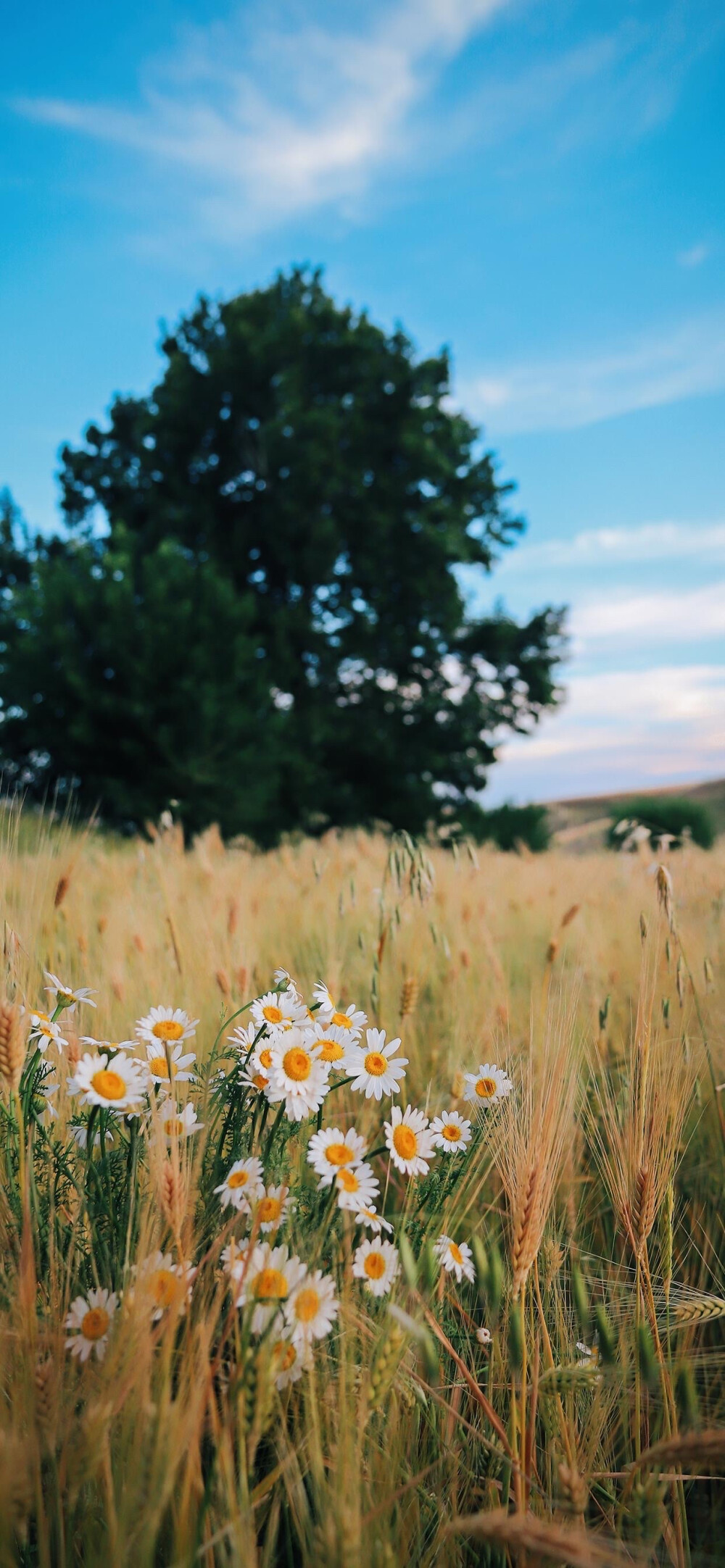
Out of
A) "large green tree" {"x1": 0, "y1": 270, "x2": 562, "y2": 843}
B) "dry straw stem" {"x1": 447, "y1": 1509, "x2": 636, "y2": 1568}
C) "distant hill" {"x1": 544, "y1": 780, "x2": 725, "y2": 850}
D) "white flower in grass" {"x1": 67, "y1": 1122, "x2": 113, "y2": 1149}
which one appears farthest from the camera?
"distant hill" {"x1": 544, "y1": 780, "x2": 725, "y2": 850}

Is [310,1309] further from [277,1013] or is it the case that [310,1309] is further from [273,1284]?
[277,1013]

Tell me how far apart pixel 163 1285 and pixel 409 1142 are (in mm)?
353

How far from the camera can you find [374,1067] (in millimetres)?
1145

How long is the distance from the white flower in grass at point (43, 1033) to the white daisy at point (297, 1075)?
1.26 ft

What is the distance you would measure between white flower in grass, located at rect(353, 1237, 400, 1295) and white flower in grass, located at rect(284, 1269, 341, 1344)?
6 cm

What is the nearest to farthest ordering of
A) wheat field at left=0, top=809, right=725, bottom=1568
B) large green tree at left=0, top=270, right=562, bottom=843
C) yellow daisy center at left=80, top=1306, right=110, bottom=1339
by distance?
wheat field at left=0, top=809, right=725, bottom=1568
yellow daisy center at left=80, top=1306, right=110, bottom=1339
large green tree at left=0, top=270, right=562, bottom=843

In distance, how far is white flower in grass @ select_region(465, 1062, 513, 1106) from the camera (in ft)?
3.91

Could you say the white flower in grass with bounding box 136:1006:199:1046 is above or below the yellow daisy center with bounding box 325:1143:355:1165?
above

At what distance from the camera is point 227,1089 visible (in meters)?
1.21

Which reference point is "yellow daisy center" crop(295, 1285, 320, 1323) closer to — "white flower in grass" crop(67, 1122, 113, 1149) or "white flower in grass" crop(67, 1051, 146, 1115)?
"white flower in grass" crop(67, 1051, 146, 1115)

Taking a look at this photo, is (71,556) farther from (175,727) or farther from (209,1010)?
(209,1010)

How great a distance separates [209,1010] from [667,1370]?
3.70ft

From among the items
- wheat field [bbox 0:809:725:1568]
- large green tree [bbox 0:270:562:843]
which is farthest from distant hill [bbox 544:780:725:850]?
wheat field [bbox 0:809:725:1568]

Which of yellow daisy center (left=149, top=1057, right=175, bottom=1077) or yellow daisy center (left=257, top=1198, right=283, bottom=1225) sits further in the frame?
yellow daisy center (left=149, top=1057, right=175, bottom=1077)
